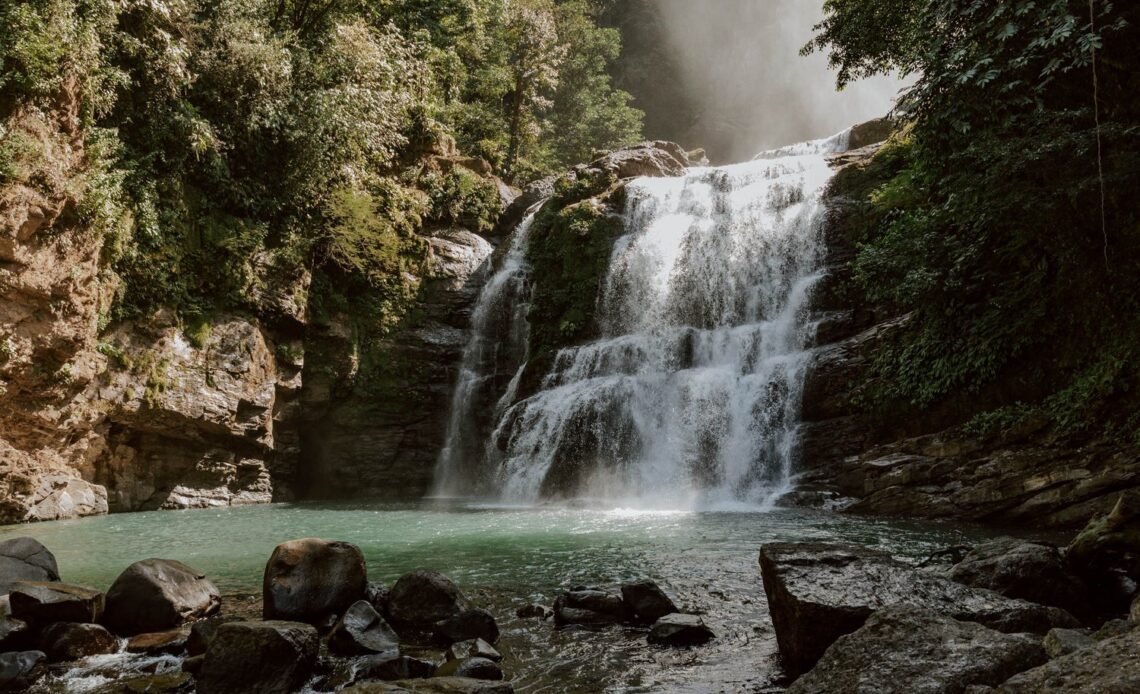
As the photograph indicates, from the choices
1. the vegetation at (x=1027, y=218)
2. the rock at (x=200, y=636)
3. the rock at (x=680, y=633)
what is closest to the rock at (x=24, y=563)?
the rock at (x=200, y=636)

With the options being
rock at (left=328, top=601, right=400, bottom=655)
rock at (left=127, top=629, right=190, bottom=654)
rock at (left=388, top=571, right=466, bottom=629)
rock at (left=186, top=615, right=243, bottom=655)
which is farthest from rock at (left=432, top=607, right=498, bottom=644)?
rock at (left=127, top=629, right=190, bottom=654)

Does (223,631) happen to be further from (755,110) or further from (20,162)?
(755,110)

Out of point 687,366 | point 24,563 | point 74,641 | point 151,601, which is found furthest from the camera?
point 687,366

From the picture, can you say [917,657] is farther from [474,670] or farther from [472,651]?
[472,651]

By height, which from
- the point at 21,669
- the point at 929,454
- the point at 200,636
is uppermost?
the point at 929,454

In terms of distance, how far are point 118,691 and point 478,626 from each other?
2.25 m

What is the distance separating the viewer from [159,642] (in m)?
4.84

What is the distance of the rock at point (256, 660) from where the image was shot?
3912mm

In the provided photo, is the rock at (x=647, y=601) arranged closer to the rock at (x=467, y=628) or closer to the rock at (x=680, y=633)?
the rock at (x=680, y=633)

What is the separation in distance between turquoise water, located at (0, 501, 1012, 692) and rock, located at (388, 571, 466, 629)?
1.49 ft

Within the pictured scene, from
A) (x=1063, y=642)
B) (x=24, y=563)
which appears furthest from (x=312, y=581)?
A: (x=1063, y=642)

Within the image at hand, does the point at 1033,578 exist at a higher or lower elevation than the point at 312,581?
higher

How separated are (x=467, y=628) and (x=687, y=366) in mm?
12403

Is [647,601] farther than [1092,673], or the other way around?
[647,601]
